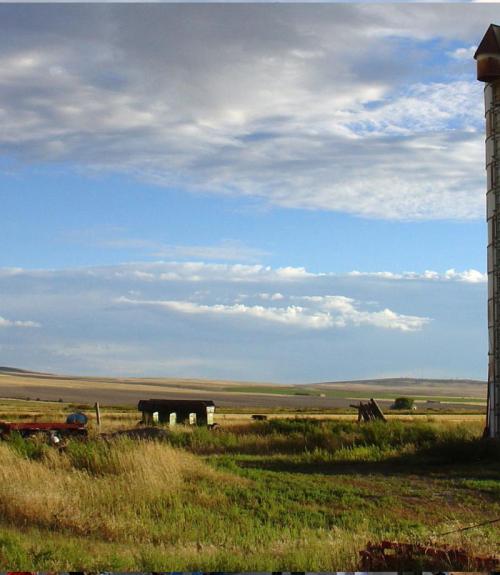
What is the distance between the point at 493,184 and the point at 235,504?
13.0 m

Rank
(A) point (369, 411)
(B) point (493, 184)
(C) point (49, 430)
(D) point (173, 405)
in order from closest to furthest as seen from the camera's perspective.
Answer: (B) point (493, 184) → (C) point (49, 430) → (A) point (369, 411) → (D) point (173, 405)

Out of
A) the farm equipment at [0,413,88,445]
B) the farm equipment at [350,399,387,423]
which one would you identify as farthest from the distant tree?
the farm equipment at [0,413,88,445]

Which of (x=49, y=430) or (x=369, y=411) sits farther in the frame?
(x=369, y=411)

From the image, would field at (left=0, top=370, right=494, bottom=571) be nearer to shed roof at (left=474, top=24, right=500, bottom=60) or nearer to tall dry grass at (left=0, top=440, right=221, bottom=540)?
tall dry grass at (left=0, top=440, right=221, bottom=540)

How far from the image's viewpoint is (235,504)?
14.4 meters

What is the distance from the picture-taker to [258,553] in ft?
32.5

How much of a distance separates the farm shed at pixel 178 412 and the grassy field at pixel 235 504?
1251cm

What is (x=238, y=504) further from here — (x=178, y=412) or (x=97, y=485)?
(x=178, y=412)

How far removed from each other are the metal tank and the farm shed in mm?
13766

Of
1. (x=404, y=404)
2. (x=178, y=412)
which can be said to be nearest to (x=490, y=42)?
(x=178, y=412)

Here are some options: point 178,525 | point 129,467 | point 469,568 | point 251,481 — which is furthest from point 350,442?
point 469,568

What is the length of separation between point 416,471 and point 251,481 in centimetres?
486

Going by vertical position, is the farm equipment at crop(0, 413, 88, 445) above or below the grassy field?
above

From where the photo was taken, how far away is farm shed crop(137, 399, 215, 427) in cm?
3562
